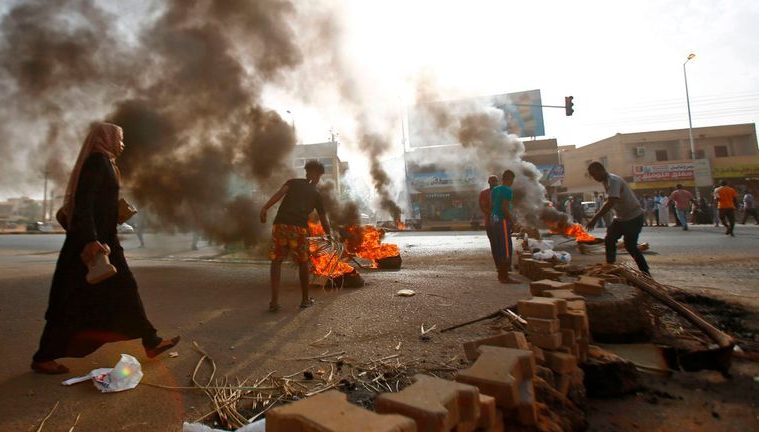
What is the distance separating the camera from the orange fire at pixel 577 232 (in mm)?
10219

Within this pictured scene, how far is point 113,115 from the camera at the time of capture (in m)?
8.27

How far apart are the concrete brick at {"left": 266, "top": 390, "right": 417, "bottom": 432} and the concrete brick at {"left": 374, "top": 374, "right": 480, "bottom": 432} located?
10 centimetres

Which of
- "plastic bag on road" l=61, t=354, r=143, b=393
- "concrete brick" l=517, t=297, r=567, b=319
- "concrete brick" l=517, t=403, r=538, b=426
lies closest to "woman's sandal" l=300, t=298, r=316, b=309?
"plastic bag on road" l=61, t=354, r=143, b=393

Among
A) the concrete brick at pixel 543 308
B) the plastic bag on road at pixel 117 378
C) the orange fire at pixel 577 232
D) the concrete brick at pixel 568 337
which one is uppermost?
the concrete brick at pixel 543 308

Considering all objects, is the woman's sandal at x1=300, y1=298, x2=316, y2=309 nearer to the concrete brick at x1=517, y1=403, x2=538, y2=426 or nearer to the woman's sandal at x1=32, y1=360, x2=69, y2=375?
the woman's sandal at x1=32, y1=360, x2=69, y2=375

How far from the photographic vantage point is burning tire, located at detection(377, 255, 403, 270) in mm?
7105

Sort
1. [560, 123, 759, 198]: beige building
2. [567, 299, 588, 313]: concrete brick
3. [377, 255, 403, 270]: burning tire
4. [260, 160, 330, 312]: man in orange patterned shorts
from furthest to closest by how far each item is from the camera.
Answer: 1. [560, 123, 759, 198]: beige building
2. [377, 255, 403, 270]: burning tire
3. [260, 160, 330, 312]: man in orange patterned shorts
4. [567, 299, 588, 313]: concrete brick

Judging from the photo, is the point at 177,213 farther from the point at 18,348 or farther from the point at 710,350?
the point at 710,350

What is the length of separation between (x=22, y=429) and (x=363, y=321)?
7.58 feet

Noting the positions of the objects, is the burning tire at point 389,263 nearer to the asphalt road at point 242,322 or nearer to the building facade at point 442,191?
the asphalt road at point 242,322

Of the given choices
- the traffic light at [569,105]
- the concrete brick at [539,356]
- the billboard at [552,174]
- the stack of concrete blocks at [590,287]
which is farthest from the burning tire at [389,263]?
the billboard at [552,174]

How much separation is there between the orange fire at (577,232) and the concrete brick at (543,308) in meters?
8.28

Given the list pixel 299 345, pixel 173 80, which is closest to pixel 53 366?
pixel 299 345

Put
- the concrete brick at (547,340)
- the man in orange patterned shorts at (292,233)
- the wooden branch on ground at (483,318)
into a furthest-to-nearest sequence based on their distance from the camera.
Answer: the man in orange patterned shorts at (292,233) < the wooden branch on ground at (483,318) < the concrete brick at (547,340)
